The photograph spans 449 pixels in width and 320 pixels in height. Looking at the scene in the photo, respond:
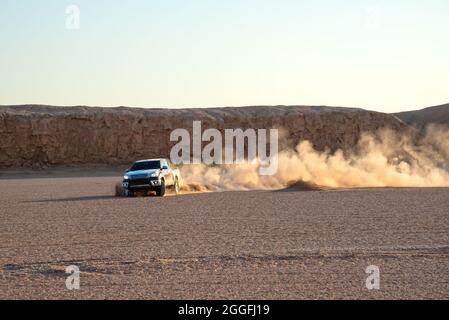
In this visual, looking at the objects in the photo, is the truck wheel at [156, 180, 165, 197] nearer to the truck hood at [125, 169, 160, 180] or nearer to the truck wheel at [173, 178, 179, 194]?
the truck hood at [125, 169, 160, 180]

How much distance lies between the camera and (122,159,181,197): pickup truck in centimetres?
3114

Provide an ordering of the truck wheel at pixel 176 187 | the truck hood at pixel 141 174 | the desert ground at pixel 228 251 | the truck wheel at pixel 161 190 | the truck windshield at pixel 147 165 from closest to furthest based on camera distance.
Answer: the desert ground at pixel 228 251 < the truck hood at pixel 141 174 < the truck wheel at pixel 161 190 < the truck windshield at pixel 147 165 < the truck wheel at pixel 176 187

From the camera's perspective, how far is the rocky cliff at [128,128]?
256 feet

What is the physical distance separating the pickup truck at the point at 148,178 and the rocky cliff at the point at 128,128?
47.3 meters

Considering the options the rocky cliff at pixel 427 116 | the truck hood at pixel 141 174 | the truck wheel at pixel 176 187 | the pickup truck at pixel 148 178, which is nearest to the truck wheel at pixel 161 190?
the pickup truck at pixel 148 178

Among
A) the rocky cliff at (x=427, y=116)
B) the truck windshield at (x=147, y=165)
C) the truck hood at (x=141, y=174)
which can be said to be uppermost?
the truck windshield at (x=147, y=165)

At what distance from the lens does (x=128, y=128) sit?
81.1 m

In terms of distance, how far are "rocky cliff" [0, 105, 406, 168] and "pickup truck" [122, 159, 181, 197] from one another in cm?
4730

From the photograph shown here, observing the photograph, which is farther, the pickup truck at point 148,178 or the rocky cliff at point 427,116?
the rocky cliff at point 427,116

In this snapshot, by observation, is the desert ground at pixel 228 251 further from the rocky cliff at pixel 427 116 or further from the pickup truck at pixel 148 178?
the rocky cliff at pixel 427 116

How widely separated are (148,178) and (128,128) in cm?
5073

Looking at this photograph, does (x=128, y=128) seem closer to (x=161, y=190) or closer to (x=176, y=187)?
(x=176, y=187)

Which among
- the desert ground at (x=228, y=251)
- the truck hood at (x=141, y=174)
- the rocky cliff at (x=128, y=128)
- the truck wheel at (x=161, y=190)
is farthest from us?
the rocky cliff at (x=128, y=128)

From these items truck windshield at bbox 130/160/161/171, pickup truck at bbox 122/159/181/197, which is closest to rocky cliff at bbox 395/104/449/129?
pickup truck at bbox 122/159/181/197
